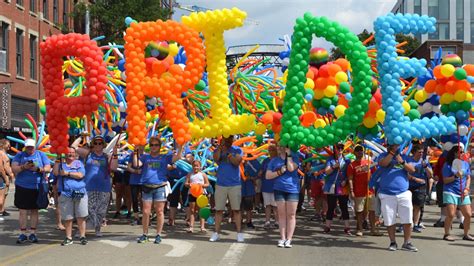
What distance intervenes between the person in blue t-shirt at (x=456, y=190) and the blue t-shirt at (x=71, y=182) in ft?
18.6

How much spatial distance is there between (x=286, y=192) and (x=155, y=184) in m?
1.97

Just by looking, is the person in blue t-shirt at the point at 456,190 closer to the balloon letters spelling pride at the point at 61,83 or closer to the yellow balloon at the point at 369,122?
the yellow balloon at the point at 369,122

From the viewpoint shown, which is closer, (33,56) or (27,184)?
(27,184)

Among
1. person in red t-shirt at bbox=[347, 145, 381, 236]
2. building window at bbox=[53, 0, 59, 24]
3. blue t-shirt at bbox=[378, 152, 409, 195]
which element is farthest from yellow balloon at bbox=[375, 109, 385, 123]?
building window at bbox=[53, 0, 59, 24]

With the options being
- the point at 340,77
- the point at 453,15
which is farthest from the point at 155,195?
the point at 453,15

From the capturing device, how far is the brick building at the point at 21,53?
29500 millimetres

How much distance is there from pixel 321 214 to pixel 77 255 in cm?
614

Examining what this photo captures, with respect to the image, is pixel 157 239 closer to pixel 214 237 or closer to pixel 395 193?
pixel 214 237

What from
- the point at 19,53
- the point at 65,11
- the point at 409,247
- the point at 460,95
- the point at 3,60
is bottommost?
the point at 409,247

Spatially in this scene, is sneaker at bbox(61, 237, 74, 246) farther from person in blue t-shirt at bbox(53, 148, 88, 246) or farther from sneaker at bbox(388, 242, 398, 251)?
sneaker at bbox(388, 242, 398, 251)

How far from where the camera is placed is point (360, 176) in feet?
36.0

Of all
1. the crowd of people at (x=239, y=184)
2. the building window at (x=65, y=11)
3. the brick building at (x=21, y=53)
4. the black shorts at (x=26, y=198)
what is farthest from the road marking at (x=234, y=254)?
the building window at (x=65, y=11)

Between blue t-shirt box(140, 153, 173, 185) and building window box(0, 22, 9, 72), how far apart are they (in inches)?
842

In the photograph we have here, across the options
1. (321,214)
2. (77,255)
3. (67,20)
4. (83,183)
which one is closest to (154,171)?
(83,183)
